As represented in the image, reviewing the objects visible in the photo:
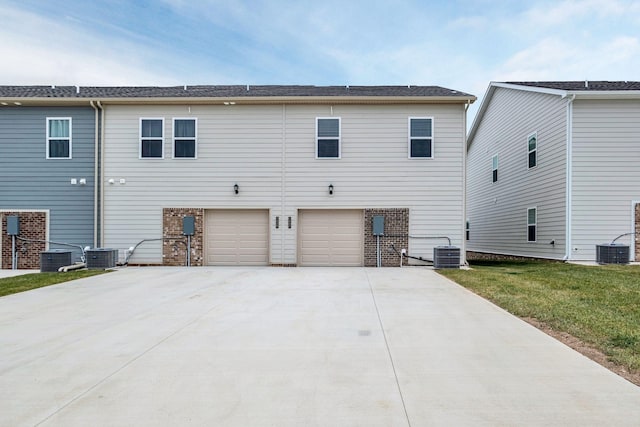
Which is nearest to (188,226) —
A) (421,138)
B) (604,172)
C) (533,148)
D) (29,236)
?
(29,236)

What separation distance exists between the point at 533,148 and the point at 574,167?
2406 millimetres

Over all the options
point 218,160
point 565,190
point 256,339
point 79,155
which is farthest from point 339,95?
point 256,339

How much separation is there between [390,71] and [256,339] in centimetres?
2208

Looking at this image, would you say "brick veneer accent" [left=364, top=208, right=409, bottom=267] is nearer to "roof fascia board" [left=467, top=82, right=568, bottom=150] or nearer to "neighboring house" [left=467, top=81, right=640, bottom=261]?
"neighboring house" [left=467, top=81, right=640, bottom=261]

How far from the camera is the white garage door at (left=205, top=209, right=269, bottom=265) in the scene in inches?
507

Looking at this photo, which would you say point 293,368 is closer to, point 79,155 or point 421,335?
point 421,335

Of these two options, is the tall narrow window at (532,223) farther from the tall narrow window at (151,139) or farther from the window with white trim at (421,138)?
the tall narrow window at (151,139)

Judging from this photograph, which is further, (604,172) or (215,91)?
(215,91)

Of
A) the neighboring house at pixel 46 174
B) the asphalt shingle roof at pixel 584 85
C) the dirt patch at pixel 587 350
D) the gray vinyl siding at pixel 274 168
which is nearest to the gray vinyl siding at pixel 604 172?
the asphalt shingle roof at pixel 584 85

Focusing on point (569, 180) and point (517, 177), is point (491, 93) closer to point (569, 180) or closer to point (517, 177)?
point (517, 177)

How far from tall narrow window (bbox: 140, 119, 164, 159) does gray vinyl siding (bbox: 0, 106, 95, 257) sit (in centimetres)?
160

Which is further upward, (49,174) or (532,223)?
(49,174)

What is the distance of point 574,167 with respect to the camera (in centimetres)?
1256

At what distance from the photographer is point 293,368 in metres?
3.85
